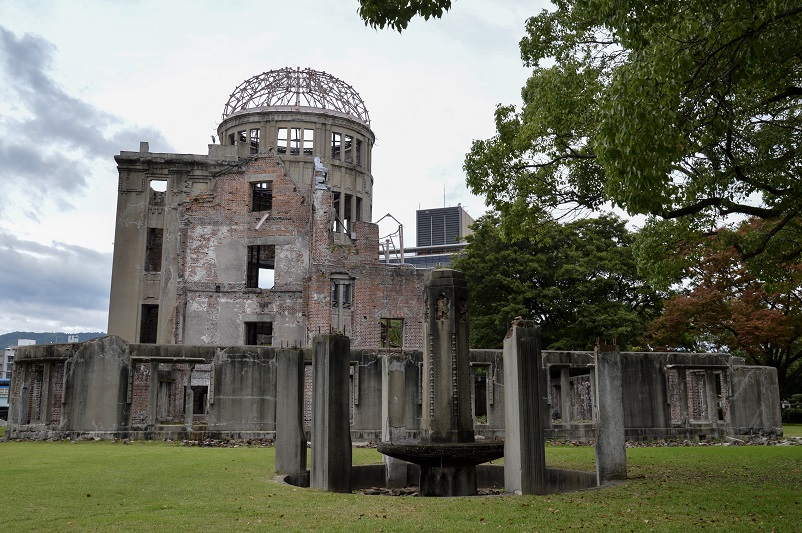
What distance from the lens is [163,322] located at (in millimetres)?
36031

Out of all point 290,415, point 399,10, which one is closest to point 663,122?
point 399,10

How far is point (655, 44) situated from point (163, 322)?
3091 centimetres

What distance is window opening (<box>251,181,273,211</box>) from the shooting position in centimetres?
3666

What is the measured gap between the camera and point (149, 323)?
38.3 metres

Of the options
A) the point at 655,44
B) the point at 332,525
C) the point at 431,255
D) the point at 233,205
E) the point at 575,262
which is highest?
the point at 431,255

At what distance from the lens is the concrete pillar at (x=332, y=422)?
11438mm

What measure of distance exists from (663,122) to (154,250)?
1328 inches

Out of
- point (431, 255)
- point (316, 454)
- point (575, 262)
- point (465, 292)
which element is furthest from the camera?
point (431, 255)

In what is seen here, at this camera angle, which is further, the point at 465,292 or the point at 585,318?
the point at 585,318

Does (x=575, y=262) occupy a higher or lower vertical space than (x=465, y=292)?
higher

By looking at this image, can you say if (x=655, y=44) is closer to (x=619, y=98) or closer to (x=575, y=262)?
(x=619, y=98)

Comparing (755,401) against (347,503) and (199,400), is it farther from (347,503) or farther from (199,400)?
(199,400)

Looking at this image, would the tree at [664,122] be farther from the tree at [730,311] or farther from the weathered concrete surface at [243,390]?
the tree at [730,311]

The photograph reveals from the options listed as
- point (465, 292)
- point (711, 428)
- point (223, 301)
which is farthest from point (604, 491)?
point (223, 301)
